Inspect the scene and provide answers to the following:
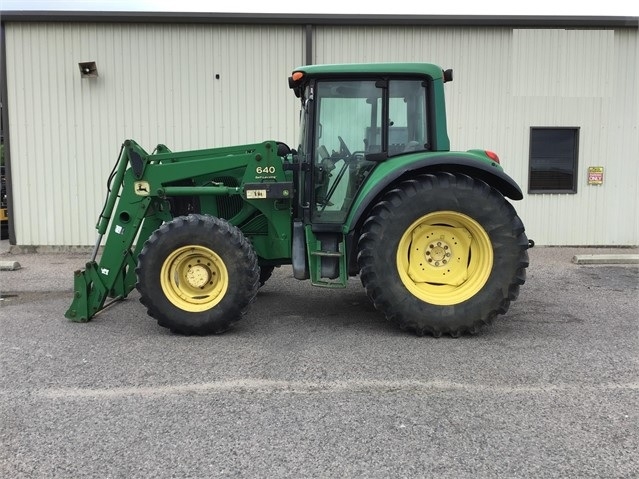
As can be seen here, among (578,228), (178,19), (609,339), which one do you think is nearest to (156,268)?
(609,339)

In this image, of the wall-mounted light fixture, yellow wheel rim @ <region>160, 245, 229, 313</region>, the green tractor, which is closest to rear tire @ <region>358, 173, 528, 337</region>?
the green tractor

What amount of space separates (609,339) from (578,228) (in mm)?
5539

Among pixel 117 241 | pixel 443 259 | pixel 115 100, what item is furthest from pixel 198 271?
pixel 115 100

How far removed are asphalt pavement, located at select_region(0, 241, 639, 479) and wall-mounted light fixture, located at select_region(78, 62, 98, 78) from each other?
4958 mm

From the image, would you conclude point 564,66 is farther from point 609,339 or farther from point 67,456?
point 67,456

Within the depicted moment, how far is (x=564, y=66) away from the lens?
9156mm

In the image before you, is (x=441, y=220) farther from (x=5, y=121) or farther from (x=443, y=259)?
(x=5, y=121)

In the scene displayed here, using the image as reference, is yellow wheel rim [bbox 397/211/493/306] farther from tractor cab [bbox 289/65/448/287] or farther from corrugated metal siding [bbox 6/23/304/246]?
corrugated metal siding [bbox 6/23/304/246]

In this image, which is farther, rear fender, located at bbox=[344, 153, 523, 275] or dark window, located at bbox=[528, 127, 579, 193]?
dark window, located at bbox=[528, 127, 579, 193]

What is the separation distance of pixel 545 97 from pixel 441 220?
5.95m

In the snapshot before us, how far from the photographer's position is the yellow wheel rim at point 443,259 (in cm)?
453

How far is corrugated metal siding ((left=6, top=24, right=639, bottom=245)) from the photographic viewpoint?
352 inches

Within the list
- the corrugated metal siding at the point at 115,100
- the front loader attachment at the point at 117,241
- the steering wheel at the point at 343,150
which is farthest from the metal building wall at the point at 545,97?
Result: the front loader attachment at the point at 117,241

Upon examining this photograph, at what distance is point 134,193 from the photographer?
4820 mm
